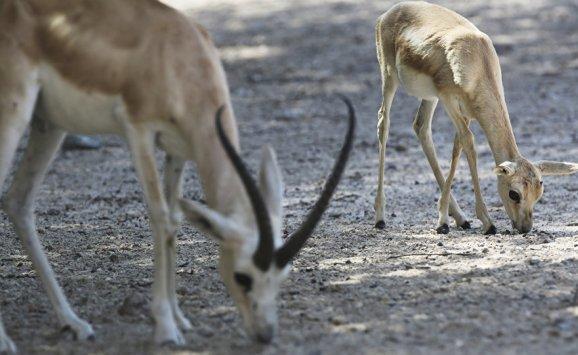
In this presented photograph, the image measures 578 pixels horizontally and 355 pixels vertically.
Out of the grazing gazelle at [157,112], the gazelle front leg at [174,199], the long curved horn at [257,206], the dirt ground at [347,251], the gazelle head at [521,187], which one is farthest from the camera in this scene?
the gazelle head at [521,187]

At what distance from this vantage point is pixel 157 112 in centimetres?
600

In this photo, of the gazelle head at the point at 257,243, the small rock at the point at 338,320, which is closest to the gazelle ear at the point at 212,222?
the gazelle head at the point at 257,243

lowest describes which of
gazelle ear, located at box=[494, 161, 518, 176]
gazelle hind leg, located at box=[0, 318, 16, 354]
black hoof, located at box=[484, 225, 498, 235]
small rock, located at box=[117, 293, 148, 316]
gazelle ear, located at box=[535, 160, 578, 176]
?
black hoof, located at box=[484, 225, 498, 235]

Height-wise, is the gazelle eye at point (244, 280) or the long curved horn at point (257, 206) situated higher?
the long curved horn at point (257, 206)

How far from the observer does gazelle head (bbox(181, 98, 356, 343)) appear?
5684 mm

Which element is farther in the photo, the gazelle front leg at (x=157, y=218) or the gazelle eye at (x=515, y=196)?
the gazelle eye at (x=515, y=196)

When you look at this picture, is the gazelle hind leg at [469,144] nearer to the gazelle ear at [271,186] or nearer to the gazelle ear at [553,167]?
the gazelle ear at [553,167]

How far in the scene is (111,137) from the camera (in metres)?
13.9

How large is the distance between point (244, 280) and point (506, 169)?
3.60 meters

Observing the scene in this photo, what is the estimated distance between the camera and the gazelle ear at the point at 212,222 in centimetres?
572

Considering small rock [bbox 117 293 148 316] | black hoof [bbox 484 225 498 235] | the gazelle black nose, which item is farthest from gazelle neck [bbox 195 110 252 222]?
black hoof [bbox 484 225 498 235]

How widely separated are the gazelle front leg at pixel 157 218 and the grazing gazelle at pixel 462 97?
352 cm

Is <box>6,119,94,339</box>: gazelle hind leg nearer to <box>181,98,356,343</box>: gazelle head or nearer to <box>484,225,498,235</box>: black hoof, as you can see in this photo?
<box>181,98,356,343</box>: gazelle head

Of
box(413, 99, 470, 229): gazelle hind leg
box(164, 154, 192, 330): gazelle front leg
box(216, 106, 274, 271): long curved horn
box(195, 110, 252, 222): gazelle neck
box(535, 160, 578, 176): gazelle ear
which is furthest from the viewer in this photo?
box(413, 99, 470, 229): gazelle hind leg
